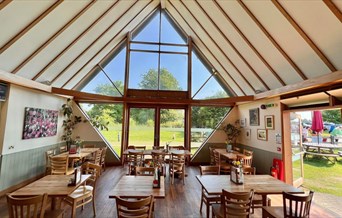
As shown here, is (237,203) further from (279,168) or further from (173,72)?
(173,72)

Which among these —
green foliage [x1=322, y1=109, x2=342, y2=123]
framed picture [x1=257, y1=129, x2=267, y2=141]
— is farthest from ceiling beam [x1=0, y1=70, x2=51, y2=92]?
green foliage [x1=322, y1=109, x2=342, y2=123]

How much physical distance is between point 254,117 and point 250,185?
425cm

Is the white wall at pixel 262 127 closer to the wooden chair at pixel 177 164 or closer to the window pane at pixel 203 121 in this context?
the window pane at pixel 203 121

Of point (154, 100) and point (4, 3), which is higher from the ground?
point (4, 3)

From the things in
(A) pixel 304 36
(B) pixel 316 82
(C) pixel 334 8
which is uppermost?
(C) pixel 334 8

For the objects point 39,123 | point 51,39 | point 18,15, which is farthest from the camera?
point 39,123

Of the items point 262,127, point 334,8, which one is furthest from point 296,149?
point 334,8

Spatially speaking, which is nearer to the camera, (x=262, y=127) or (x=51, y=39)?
(x=51, y=39)

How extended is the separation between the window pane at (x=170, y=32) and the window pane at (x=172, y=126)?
336 cm

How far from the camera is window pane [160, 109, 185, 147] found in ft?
25.8

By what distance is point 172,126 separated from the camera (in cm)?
793

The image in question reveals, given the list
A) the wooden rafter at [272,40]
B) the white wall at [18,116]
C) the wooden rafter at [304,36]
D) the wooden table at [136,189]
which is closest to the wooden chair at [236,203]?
the wooden table at [136,189]

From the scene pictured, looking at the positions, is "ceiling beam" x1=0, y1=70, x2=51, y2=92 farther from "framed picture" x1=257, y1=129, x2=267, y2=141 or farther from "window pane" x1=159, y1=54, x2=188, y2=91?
"framed picture" x1=257, y1=129, x2=267, y2=141

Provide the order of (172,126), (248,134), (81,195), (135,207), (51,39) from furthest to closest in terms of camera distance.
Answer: (172,126) < (248,134) < (51,39) < (81,195) < (135,207)
